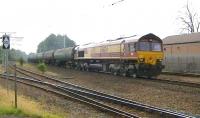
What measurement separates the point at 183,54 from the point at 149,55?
51.8 ft

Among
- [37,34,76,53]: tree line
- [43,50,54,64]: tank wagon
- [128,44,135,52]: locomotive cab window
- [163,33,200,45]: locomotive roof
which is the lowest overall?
[43,50,54,64]: tank wagon

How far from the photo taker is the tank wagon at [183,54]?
47.3 metres

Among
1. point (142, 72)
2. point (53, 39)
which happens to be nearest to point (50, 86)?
point (142, 72)

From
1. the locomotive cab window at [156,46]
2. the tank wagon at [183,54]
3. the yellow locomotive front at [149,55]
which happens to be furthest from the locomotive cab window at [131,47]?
the tank wagon at [183,54]

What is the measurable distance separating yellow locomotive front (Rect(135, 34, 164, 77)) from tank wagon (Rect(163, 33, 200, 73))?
10.8 metres

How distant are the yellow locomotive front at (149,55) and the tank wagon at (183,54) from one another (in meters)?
10.8

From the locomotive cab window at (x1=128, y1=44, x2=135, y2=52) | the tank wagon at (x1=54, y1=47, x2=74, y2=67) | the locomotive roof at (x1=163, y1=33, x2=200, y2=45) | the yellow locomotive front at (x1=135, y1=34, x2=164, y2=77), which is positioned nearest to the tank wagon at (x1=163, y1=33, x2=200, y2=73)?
the locomotive roof at (x1=163, y1=33, x2=200, y2=45)

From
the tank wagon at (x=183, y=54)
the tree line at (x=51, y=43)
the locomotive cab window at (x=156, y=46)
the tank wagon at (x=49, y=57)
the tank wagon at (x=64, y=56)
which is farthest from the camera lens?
the tree line at (x=51, y=43)

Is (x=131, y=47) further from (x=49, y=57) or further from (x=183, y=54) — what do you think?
(x=49, y=57)

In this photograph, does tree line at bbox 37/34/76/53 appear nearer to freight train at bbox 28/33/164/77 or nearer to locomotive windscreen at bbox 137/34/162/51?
freight train at bbox 28/33/164/77

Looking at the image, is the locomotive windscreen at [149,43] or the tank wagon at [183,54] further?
the tank wagon at [183,54]

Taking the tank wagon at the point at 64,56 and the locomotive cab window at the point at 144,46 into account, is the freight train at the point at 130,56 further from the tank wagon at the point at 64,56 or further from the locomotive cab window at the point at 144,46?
the tank wagon at the point at 64,56

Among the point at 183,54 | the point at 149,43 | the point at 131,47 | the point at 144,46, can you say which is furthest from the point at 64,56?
the point at 144,46

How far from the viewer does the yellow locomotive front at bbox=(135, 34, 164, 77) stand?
113 feet
